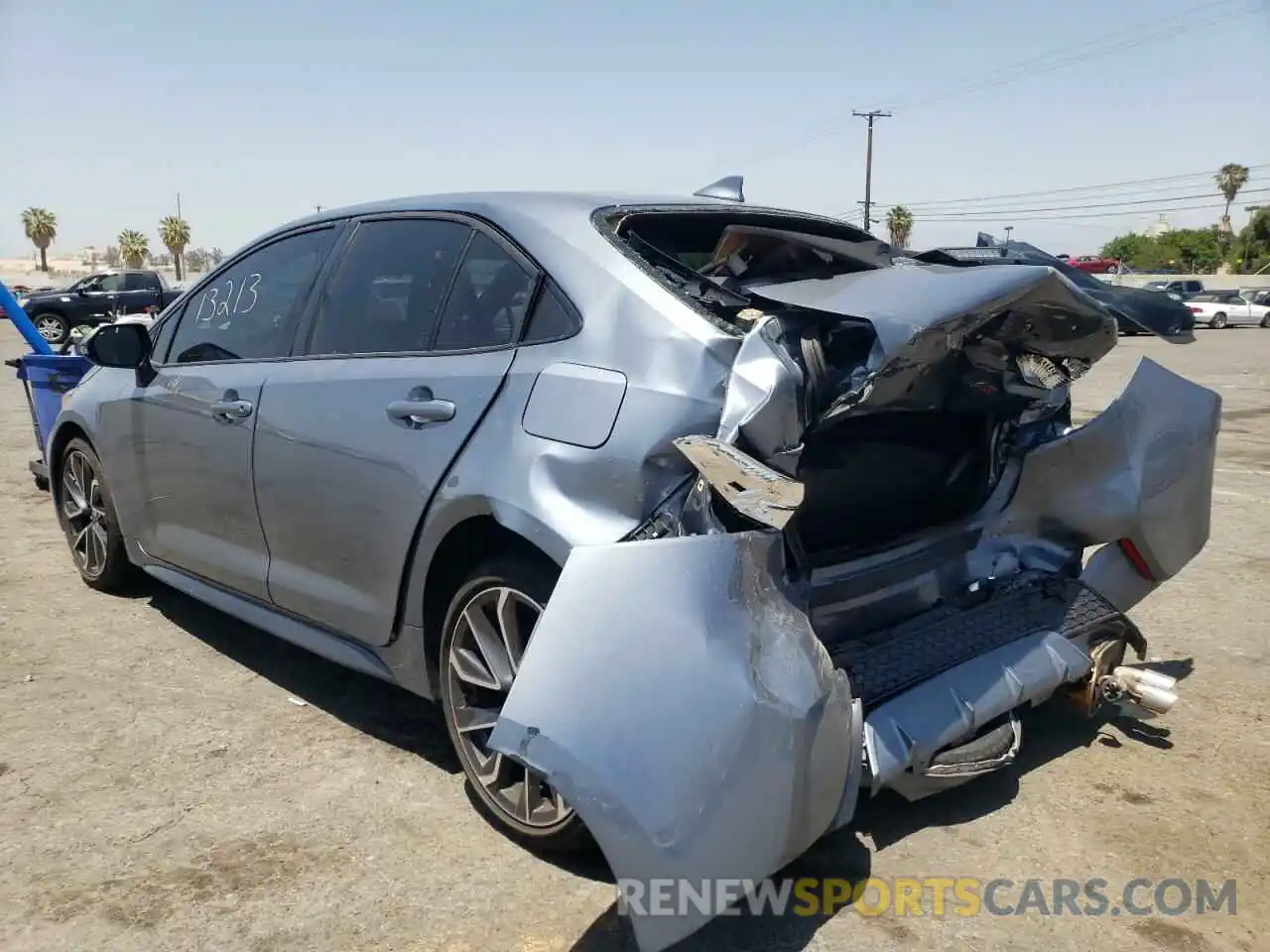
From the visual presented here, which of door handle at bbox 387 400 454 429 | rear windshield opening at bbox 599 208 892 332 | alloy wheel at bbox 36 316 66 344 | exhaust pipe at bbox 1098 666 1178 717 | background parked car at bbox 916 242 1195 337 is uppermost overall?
rear windshield opening at bbox 599 208 892 332

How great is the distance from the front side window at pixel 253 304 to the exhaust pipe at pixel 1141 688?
2.92 metres

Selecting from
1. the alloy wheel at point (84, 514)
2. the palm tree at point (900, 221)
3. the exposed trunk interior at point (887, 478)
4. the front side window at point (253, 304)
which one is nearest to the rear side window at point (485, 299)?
the front side window at point (253, 304)

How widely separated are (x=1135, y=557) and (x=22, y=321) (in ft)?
22.1

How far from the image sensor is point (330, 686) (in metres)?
3.97

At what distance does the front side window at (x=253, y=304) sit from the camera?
12.2 ft

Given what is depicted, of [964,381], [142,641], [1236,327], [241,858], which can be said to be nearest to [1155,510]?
[964,381]

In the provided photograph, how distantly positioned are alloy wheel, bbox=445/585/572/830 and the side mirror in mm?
2218

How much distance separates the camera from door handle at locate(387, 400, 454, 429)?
2.93 meters

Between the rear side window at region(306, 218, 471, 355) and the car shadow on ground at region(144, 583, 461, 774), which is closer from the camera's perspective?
the rear side window at region(306, 218, 471, 355)

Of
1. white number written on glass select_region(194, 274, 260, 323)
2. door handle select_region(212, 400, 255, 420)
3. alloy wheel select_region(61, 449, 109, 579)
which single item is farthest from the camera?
alloy wheel select_region(61, 449, 109, 579)

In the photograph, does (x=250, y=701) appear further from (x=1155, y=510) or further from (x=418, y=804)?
(x=1155, y=510)

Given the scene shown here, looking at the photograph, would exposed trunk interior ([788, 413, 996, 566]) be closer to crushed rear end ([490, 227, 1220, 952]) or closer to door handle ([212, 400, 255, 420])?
crushed rear end ([490, 227, 1220, 952])

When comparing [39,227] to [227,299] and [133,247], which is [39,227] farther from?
[227,299]

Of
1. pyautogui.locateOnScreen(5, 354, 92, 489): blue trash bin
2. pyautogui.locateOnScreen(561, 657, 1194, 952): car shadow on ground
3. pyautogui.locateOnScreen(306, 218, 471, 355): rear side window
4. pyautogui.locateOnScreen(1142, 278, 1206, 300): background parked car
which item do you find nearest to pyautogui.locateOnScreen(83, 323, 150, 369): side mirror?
pyautogui.locateOnScreen(306, 218, 471, 355): rear side window
